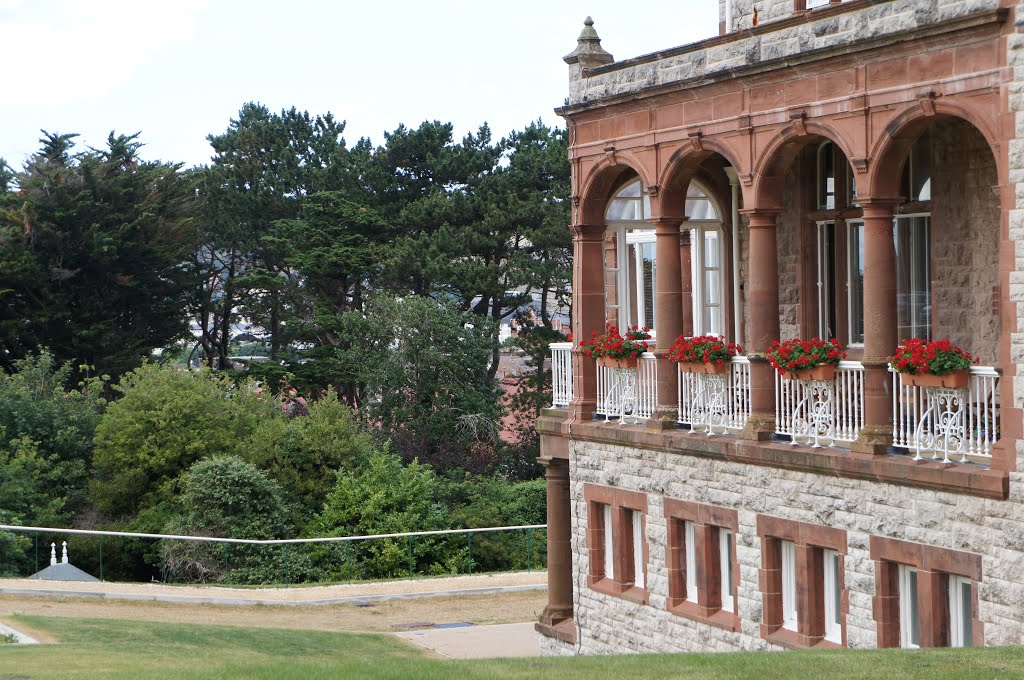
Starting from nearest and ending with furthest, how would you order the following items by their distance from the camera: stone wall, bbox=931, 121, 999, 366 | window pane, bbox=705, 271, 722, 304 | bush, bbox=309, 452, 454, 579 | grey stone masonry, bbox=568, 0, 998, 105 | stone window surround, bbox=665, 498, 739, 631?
grey stone masonry, bbox=568, 0, 998, 105
stone wall, bbox=931, 121, 999, 366
stone window surround, bbox=665, 498, 739, 631
window pane, bbox=705, 271, 722, 304
bush, bbox=309, 452, 454, 579

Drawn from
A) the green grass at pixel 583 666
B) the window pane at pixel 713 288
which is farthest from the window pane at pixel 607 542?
the green grass at pixel 583 666

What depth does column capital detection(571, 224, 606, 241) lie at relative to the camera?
22.3 meters

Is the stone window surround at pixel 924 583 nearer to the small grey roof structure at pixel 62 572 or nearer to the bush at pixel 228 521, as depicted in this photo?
the bush at pixel 228 521

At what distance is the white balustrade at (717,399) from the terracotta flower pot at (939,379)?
3.23 metres

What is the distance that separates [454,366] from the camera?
51.2 m

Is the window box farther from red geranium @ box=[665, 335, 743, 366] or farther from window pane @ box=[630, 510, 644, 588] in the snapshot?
window pane @ box=[630, 510, 644, 588]

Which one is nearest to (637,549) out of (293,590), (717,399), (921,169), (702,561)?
(702,561)

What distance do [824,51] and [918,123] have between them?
1490 mm

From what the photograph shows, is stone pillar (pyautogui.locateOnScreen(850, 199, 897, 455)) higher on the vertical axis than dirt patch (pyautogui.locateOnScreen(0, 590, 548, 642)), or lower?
higher

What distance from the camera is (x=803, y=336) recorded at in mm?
20688

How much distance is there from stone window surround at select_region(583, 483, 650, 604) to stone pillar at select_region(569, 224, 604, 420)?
4.18ft

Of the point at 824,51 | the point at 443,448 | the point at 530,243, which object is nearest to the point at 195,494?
the point at 443,448

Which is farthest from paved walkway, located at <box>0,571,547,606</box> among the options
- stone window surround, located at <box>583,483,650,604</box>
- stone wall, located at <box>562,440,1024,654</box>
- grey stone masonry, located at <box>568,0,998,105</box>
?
grey stone masonry, located at <box>568,0,998,105</box>

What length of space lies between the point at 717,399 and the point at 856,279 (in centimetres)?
248
